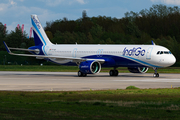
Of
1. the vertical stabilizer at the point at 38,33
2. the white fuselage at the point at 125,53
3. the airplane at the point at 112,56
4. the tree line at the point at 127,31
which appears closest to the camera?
the white fuselage at the point at 125,53

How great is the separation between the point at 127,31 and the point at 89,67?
3006 inches

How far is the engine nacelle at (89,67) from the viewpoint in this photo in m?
44.5

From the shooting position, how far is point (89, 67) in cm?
4444

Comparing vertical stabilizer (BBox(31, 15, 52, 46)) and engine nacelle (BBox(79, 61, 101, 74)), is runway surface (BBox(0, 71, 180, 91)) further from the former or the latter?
vertical stabilizer (BBox(31, 15, 52, 46))

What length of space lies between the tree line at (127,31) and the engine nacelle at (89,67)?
42.9m

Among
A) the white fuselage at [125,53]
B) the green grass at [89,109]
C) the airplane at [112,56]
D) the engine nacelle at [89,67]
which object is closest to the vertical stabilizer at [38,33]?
the airplane at [112,56]

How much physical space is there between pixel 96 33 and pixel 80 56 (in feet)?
226

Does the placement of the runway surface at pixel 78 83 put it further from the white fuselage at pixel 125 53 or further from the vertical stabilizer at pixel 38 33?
the vertical stabilizer at pixel 38 33

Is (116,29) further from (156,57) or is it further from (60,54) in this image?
(156,57)

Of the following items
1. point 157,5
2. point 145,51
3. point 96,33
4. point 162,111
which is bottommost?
point 162,111

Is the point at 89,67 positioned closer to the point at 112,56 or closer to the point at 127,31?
the point at 112,56

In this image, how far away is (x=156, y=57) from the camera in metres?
43.6

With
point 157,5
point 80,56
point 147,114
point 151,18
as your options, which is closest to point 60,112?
point 147,114

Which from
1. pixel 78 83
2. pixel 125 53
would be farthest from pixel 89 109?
pixel 125 53
